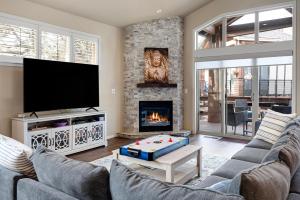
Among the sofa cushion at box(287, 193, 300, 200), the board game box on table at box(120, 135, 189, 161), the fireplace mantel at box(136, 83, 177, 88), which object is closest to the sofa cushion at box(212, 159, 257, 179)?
the sofa cushion at box(287, 193, 300, 200)

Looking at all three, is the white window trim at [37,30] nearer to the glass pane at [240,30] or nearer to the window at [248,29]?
the window at [248,29]

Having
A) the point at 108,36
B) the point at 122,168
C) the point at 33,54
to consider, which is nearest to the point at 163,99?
the point at 108,36

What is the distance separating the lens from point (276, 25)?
5320mm

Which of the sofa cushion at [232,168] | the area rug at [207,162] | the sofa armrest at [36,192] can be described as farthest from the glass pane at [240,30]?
the sofa armrest at [36,192]

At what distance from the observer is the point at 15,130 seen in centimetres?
403

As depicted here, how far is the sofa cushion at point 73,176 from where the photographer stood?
1246 mm

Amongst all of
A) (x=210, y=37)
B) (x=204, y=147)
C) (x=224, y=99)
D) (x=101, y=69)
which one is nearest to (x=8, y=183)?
(x=204, y=147)

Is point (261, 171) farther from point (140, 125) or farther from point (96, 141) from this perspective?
point (140, 125)

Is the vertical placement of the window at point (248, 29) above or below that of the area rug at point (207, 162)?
above

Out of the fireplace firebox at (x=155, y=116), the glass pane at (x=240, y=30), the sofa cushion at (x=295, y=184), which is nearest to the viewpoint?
the sofa cushion at (x=295, y=184)

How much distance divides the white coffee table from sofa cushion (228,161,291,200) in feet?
5.14

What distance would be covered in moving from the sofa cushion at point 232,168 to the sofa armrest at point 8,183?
1.66 meters

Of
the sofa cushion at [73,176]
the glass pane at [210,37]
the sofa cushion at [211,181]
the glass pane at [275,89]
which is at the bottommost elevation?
the sofa cushion at [211,181]

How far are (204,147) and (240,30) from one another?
2.91 metres
